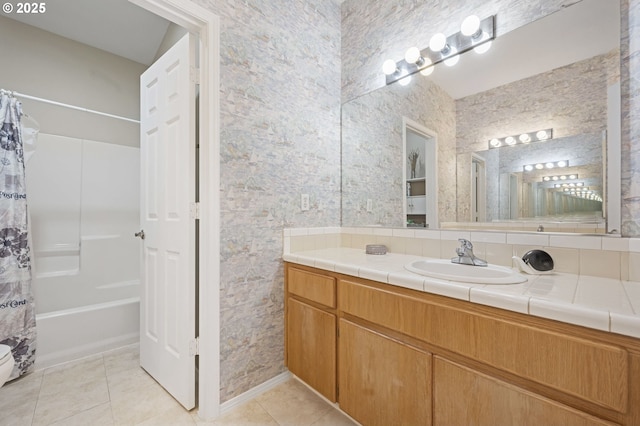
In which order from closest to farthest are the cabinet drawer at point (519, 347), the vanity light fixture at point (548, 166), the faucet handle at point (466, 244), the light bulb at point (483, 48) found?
the cabinet drawer at point (519, 347) → the vanity light fixture at point (548, 166) → the faucet handle at point (466, 244) → the light bulb at point (483, 48)

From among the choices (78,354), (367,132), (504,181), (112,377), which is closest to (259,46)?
(367,132)

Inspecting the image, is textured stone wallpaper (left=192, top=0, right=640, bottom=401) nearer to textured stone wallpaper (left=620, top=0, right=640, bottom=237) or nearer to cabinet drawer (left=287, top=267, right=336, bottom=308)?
cabinet drawer (left=287, top=267, right=336, bottom=308)

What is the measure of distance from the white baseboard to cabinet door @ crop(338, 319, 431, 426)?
0.56m

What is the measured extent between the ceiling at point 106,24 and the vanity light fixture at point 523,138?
2.87 meters

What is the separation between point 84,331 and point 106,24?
2.59m

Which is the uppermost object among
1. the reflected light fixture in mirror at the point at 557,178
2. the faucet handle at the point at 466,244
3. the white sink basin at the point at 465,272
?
the reflected light fixture in mirror at the point at 557,178

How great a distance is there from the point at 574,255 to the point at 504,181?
450 mm

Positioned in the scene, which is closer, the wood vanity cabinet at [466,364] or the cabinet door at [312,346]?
the wood vanity cabinet at [466,364]

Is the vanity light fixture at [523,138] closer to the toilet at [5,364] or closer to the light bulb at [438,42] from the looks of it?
the light bulb at [438,42]

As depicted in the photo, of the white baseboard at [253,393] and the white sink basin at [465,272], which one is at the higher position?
the white sink basin at [465,272]

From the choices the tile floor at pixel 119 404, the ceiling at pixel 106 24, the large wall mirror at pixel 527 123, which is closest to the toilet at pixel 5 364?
the tile floor at pixel 119 404

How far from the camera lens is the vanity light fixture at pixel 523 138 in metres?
1.29

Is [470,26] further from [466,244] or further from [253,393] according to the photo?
[253,393]

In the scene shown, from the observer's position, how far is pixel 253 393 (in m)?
1.65
